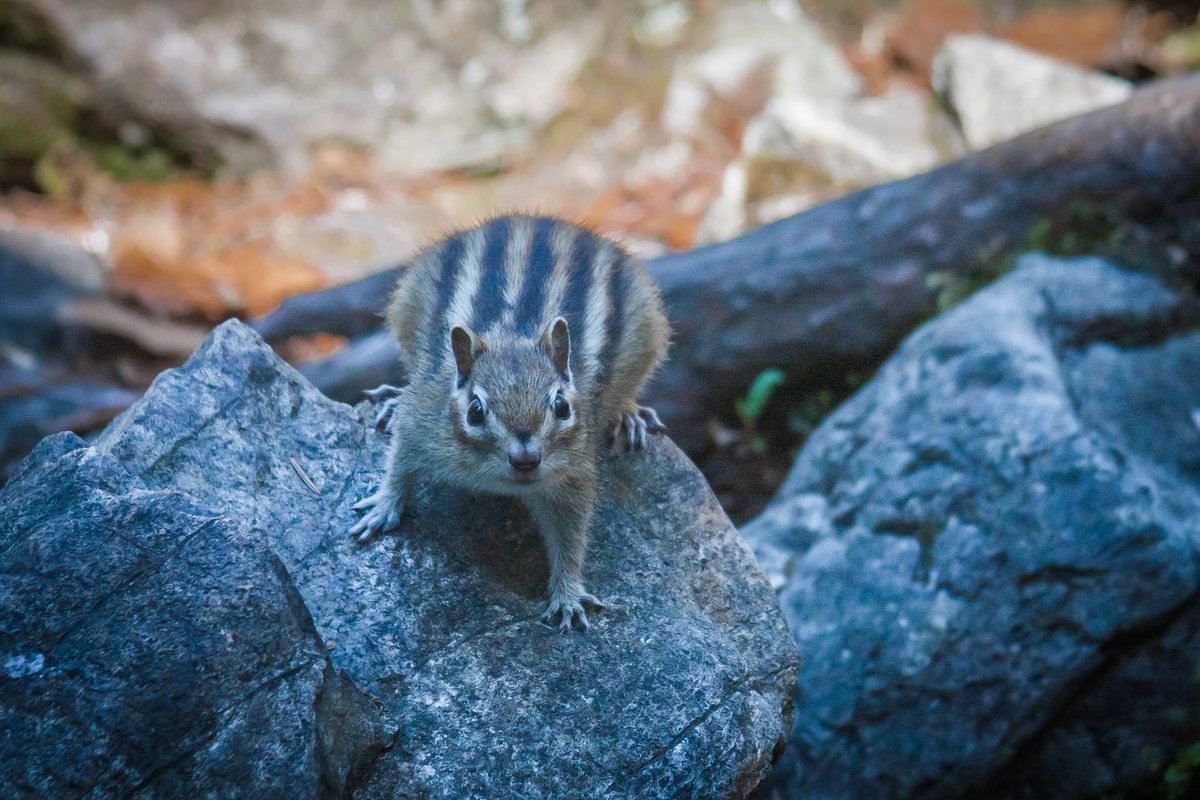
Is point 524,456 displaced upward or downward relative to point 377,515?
upward

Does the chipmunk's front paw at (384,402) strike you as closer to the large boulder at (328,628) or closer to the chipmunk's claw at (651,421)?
the large boulder at (328,628)

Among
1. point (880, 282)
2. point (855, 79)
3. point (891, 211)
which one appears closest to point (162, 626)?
point (880, 282)

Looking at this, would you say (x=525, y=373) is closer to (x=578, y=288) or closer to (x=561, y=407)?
(x=561, y=407)

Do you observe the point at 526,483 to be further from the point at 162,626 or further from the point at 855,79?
the point at 855,79

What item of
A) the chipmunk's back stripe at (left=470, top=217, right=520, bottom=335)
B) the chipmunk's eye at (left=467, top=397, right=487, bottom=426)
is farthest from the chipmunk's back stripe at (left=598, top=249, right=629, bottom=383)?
the chipmunk's eye at (left=467, top=397, right=487, bottom=426)

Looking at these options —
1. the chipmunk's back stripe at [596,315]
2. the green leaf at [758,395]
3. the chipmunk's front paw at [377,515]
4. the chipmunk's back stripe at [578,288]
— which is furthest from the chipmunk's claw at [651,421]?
the green leaf at [758,395]

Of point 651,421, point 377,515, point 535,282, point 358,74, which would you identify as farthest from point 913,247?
point 358,74

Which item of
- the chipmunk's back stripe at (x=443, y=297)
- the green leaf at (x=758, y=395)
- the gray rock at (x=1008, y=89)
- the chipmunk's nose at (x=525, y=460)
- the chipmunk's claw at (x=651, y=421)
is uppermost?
the gray rock at (x=1008, y=89)

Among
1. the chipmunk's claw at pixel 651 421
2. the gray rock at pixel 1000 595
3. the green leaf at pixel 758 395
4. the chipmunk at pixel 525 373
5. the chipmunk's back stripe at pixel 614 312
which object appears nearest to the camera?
the chipmunk at pixel 525 373
